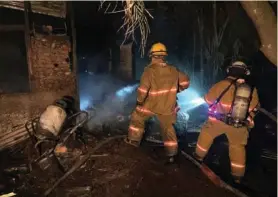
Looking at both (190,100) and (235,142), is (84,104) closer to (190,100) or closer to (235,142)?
(235,142)

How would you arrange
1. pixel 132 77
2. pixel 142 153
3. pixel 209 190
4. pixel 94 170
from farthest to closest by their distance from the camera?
pixel 132 77 < pixel 142 153 < pixel 94 170 < pixel 209 190

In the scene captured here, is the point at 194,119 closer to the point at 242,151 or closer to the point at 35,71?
the point at 242,151

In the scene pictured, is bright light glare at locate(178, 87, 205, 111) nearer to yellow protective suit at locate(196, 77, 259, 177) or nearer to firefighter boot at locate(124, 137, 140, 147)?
firefighter boot at locate(124, 137, 140, 147)

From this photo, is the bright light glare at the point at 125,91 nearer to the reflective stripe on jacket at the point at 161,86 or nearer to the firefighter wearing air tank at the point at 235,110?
the reflective stripe on jacket at the point at 161,86

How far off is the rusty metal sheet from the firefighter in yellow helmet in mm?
2297

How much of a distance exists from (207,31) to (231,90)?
6774 millimetres

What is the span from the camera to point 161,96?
220 inches

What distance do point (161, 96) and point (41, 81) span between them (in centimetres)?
267

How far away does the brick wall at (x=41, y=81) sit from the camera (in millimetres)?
6340

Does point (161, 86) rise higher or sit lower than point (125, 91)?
higher

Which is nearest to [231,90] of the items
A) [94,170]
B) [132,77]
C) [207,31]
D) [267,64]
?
[94,170]

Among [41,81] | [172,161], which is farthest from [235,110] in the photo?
[41,81]

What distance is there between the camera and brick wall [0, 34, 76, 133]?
6.34 m

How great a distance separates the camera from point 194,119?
8.62m
